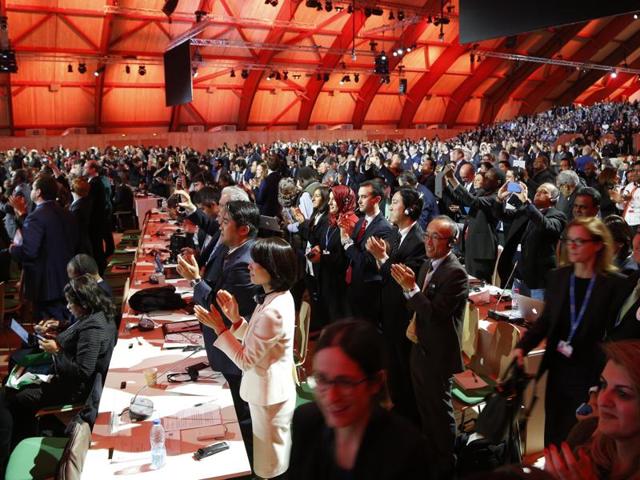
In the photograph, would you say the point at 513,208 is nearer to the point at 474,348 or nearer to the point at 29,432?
the point at 474,348

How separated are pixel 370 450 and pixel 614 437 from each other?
2.38ft

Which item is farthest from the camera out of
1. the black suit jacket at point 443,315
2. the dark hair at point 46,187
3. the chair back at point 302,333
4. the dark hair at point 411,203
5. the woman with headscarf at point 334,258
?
the dark hair at point 46,187

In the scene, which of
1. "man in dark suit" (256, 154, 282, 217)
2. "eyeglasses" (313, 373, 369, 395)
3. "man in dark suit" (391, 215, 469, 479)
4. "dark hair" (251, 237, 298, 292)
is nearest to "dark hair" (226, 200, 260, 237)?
"dark hair" (251, 237, 298, 292)

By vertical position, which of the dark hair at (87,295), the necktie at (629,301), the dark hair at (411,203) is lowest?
the dark hair at (87,295)

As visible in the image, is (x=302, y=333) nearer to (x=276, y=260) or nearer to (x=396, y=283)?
(x=396, y=283)

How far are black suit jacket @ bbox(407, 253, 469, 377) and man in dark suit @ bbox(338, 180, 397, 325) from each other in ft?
3.40

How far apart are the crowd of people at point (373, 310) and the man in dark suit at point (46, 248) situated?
1 cm

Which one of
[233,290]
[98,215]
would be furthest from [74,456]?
[98,215]

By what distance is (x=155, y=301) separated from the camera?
447 cm

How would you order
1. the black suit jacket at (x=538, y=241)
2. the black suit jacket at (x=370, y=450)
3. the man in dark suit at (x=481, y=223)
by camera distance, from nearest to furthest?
the black suit jacket at (x=370, y=450)
the black suit jacket at (x=538, y=241)
the man in dark suit at (x=481, y=223)

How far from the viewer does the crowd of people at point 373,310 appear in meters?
1.64

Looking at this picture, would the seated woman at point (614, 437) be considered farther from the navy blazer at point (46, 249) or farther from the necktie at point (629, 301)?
the navy blazer at point (46, 249)

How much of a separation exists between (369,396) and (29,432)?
10.1ft

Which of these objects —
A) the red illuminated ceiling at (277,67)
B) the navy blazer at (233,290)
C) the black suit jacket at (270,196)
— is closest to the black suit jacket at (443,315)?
the navy blazer at (233,290)
